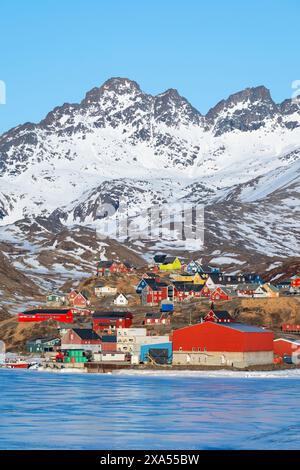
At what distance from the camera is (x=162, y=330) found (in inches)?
5994

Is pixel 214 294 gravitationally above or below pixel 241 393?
above

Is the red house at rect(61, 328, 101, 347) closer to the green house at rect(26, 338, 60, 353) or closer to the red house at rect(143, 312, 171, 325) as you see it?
the green house at rect(26, 338, 60, 353)

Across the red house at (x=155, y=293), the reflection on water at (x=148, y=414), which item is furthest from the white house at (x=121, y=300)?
the reflection on water at (x=148, y=414)

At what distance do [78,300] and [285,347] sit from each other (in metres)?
60.3

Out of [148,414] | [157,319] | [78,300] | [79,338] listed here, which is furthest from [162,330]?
[148,414]

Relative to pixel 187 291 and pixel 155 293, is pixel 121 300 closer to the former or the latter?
pixel 155 293

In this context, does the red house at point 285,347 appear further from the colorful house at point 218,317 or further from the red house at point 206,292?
the red house at point 206,292

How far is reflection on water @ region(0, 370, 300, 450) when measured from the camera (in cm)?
6272

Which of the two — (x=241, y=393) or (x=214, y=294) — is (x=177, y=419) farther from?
(x=214, y=294)

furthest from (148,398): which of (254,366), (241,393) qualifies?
(254,366)

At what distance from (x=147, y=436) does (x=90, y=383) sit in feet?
143

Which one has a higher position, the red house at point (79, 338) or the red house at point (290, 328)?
the red house at point (290, 328)

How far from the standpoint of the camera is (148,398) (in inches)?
3487

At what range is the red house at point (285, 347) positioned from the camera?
137625 millimetres
